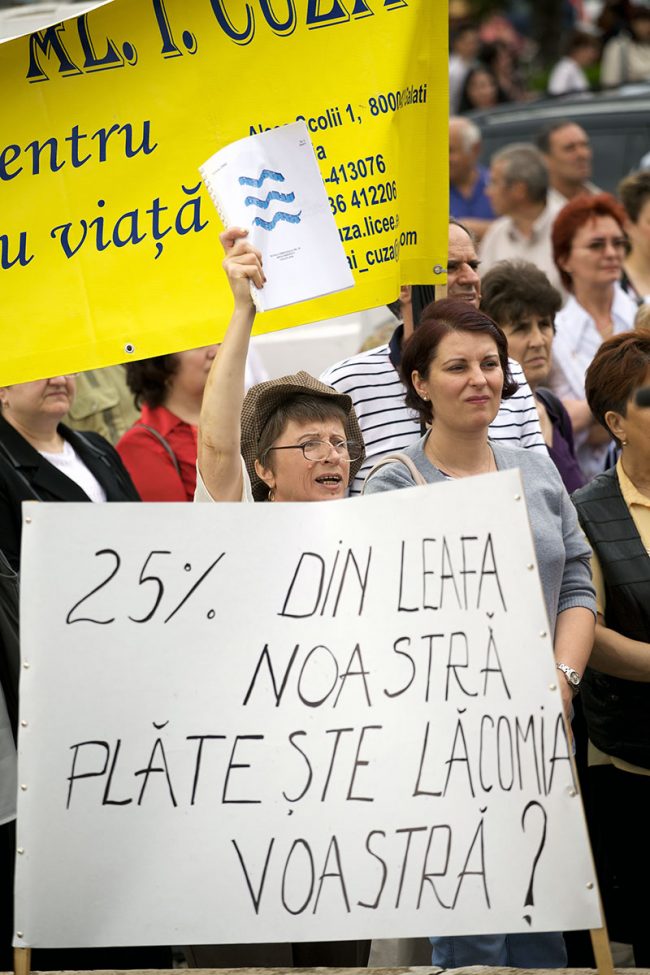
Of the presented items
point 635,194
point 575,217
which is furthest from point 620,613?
point 635,194

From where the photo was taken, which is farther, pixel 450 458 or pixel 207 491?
pixel 450 458

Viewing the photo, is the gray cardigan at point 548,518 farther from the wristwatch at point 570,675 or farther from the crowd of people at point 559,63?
the crowd of people at point 559,63

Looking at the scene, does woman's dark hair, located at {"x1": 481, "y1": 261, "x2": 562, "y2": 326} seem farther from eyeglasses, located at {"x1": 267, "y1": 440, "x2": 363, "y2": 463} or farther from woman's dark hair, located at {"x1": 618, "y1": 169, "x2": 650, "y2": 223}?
woman's dark hair, located at {"x1": 618, "y1": 169, "x2": 650, "y2": 223}

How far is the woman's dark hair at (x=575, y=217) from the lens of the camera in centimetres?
612

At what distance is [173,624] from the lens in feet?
9.78

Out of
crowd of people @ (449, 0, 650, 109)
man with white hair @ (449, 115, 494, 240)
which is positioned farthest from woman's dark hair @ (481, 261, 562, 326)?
crowd of people @ (449, 0, 650, 109)

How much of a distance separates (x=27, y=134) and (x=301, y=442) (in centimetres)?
113

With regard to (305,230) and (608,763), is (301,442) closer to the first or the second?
(305,230)

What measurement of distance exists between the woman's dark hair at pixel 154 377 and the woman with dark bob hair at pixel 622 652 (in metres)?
1.68

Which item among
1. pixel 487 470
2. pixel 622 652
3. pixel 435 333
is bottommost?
pixel 622 652

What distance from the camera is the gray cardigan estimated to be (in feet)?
11.8

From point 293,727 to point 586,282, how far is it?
365 centimetres

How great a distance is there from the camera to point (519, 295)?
512 cm

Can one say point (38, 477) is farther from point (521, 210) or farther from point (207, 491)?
point (521, 210)
